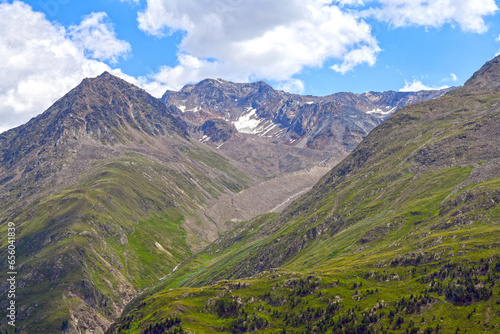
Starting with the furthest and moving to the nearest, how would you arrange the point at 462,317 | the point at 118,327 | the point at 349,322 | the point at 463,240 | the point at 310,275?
the point at 118,327 < the point at 310,275 < the point at 463,240 < the point at 349,322 < the point at 462,317

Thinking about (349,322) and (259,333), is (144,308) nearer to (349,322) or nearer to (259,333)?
(259,333)

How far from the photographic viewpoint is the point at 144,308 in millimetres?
176375

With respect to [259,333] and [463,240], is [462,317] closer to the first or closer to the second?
[463,240]

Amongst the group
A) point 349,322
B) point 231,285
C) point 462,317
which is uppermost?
point 231,285

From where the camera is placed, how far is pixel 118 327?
575ft

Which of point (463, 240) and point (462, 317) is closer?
point (462, 317)

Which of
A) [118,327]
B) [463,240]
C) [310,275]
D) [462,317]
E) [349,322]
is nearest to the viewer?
[462,317]

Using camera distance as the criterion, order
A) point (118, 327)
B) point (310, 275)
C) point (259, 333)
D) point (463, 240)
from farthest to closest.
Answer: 1. point (118, 327)
2. point (310, 275)
3. point (463, 240)
4. point (259, 333)

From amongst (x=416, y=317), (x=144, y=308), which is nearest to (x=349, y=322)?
(x=416, y=317)

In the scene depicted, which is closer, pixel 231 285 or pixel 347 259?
pixel 231 285

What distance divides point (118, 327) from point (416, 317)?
121 metres

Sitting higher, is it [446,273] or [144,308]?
[144,308]

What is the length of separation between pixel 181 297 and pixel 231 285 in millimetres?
21925

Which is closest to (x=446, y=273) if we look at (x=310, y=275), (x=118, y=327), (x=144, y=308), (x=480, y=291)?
(x=480, y=291)
